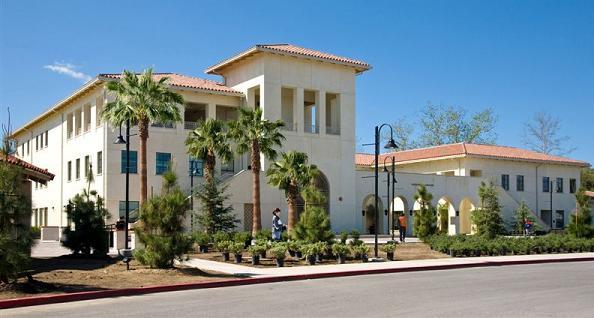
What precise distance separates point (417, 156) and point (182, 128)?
27.1 m

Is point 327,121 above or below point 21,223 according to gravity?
above

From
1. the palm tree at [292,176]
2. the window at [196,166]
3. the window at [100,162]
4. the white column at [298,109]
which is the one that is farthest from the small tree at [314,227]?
the white column at [298,109]

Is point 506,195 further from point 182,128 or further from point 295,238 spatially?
point 295,238

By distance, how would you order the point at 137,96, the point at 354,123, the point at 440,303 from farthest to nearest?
the point at 354,123
the point at 137,96
the point at 440,303

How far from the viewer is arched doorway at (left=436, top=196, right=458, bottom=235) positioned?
5756 centimetres

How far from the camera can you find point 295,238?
26578 millimetres

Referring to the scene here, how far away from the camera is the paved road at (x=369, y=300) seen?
1186 centimetres

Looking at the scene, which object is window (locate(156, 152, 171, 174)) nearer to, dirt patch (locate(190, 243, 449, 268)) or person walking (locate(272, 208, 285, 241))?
person walking (locate(272, 208, 285, 241))

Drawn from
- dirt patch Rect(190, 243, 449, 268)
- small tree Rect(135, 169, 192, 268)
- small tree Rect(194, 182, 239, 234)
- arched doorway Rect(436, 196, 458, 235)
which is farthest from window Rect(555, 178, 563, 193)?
small tree Rect(135, 169, 192, 268)

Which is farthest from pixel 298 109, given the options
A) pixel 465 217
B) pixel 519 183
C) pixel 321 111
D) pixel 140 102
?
pixel 519 183

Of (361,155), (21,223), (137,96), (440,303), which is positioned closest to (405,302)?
(440,303)

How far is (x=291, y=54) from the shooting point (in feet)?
158

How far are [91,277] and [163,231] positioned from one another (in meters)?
2.53

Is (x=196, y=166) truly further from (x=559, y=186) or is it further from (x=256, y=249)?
(x=559, y=186)
